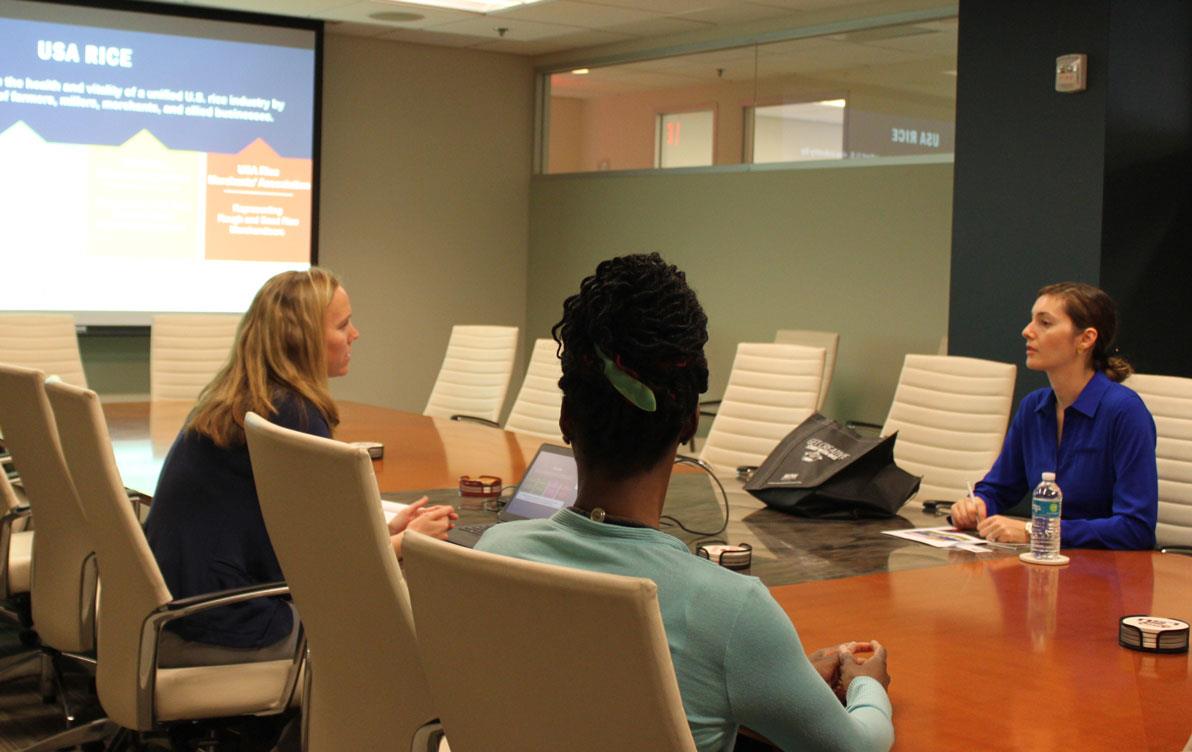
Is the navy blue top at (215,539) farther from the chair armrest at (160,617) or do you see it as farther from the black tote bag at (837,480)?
the black tote bag at (837,480)

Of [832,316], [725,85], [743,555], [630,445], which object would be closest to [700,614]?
[630,445]

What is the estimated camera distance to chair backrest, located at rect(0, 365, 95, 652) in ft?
9.75

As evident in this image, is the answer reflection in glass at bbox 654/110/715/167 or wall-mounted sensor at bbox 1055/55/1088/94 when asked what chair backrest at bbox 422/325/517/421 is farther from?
wall-mounted sensor at bbox 1055/55/1088/94

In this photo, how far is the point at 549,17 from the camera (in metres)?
7.64

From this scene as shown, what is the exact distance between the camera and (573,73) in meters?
9.20

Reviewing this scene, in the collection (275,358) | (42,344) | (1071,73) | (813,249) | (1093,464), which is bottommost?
(1093,464)

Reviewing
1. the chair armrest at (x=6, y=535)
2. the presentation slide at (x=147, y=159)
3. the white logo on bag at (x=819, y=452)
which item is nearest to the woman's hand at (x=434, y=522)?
the white logo on bag at (x=819, y=452)

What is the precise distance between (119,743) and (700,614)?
2168 mm

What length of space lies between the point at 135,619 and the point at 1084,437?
7.66 feet

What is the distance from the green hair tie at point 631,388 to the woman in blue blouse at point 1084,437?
1898mm

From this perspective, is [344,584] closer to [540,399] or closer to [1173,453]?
[1173,453]

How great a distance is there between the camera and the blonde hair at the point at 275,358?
2.76 meters

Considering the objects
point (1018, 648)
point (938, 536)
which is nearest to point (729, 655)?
point (1018, 648)

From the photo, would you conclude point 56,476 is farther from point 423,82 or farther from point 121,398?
point 423,82
